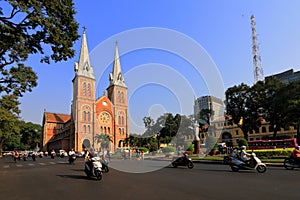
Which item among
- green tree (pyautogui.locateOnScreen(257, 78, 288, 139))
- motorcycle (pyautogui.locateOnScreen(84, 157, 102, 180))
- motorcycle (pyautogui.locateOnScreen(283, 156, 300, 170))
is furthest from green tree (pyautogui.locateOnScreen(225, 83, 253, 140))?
motorcycle (pyautogui.locateOnScreen(84, 157, 102, 180))

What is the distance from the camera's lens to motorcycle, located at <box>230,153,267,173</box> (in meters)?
11.8

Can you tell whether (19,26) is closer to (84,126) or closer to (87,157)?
(87,157)

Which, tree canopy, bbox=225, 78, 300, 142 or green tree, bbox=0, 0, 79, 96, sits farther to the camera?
tree canopy, bbox=225, 78, 300, 142

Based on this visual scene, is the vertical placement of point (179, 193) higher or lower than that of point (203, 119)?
lower

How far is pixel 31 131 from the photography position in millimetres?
97812

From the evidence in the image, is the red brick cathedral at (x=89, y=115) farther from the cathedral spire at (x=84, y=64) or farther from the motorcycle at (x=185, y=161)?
the motorcycle at (x=185, y=161)

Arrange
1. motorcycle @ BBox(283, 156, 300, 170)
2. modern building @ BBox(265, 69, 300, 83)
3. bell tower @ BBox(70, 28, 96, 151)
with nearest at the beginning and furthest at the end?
motorcycle @ BBox(283, 156, 300, 170)
bell tower @ BBox(70, 28, 96, 151)
modern building @ BBox(265, 69, 300, 83)

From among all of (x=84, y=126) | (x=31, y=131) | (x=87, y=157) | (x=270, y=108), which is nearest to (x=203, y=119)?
(x=270, y=108)

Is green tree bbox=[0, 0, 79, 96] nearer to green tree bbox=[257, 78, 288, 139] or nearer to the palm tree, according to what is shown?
green tree bbox=[257, 78, 288, 139]

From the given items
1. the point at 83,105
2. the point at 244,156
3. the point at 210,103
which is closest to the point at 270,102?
the point at 210,103

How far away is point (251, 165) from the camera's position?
11938 millimetres

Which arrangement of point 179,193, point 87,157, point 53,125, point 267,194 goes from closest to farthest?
point 267,194
point 179,193
point 87,157
point 53,125

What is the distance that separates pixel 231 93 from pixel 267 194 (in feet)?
139

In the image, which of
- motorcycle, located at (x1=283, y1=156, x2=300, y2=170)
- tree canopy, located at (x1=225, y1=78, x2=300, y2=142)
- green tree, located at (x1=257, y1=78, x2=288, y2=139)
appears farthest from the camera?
green tree, located at (x1=257, y1=78, x2=288, y2=139)
